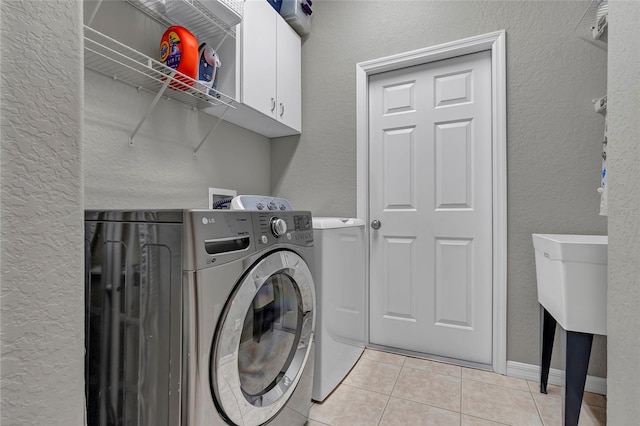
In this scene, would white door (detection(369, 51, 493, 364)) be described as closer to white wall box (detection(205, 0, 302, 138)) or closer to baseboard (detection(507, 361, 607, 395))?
baseboard (detection(507, 361, 607, 395))

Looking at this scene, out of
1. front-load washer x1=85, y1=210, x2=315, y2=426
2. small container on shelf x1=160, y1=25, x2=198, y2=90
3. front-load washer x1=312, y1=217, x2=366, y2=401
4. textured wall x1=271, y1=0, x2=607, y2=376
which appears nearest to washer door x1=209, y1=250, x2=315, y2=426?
front-load washer x1=85, y1=210, x2=315, y2=426

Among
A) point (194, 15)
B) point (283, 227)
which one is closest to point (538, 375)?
point (283, 227)

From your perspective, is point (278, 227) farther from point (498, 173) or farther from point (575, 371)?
point (498, 173)

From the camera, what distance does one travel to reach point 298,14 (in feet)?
7.05

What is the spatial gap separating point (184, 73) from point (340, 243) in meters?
1.12

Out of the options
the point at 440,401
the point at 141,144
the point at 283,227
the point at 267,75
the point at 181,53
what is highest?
the point at 267,75

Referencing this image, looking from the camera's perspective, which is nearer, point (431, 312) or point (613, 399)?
point (613, 399)

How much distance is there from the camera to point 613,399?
0.96m

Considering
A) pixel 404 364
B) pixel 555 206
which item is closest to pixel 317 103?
pixel 555 206

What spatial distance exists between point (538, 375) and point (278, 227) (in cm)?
171

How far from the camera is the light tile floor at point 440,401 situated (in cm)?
139

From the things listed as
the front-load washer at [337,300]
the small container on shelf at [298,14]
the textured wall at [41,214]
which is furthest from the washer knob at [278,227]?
the small container on shelf at [298,14]

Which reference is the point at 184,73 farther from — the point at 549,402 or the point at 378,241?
the point at 549,402

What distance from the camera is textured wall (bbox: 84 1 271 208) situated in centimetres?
131
